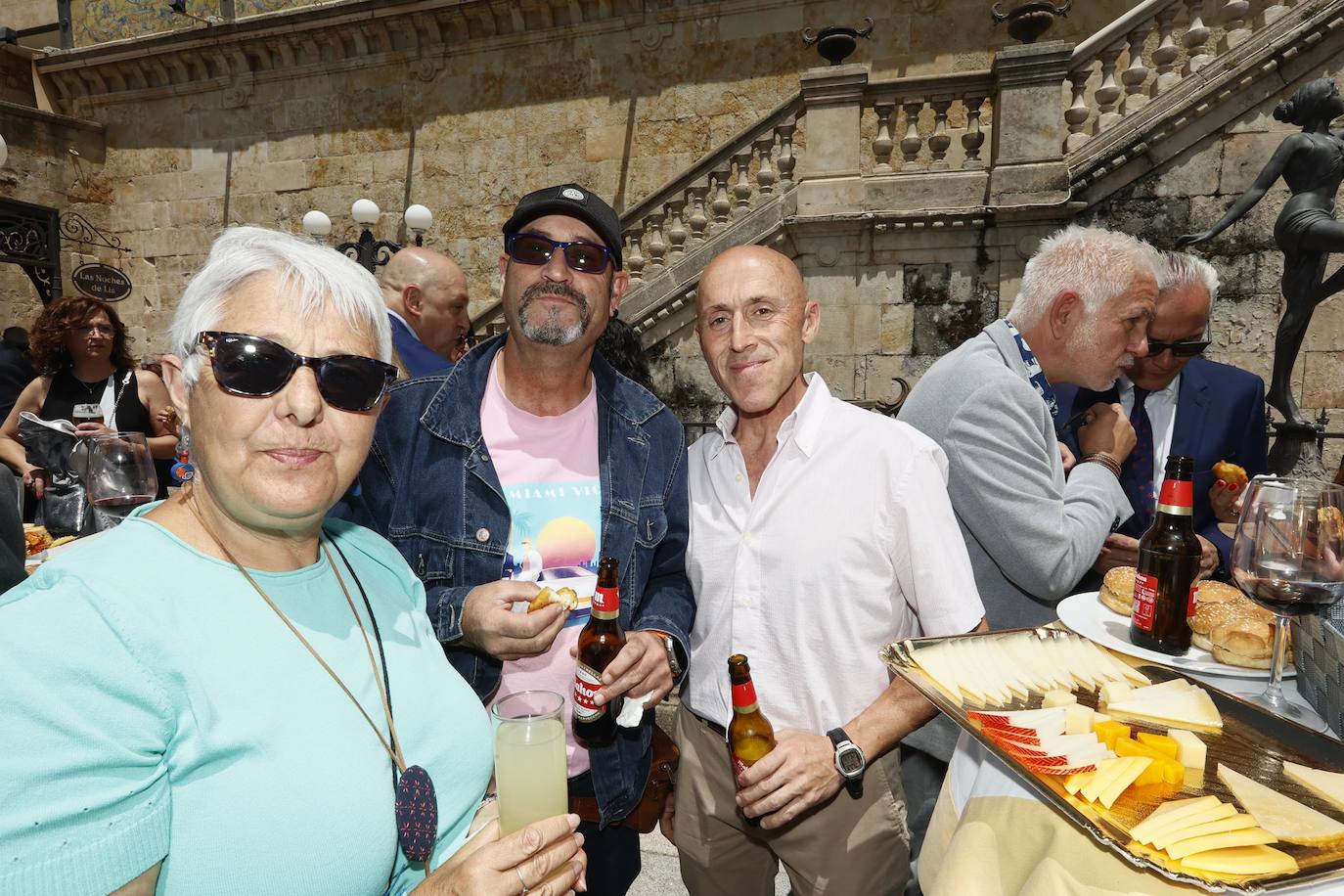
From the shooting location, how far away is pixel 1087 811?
1.14 metres

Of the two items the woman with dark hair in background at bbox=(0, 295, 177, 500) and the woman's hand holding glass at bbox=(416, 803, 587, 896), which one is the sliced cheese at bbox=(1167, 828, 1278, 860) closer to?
the woman's hand holding glass at bbox=(416, 803, 587, 896)

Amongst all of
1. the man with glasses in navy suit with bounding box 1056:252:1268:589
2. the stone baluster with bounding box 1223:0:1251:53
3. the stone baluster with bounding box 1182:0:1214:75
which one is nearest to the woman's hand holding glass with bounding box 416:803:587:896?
the man with glasses in navy suit with bounding box 1056:252:1268:589

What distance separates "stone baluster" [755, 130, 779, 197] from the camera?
352 inches

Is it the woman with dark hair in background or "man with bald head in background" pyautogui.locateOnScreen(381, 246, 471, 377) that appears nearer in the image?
"man with bald head in background" pyautogui.locateOnScreen(381, 246, 471, 377)

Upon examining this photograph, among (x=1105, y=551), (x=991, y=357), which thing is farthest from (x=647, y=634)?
(x=1105, y=551)

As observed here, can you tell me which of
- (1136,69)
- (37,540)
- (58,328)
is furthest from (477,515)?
(1136,69)

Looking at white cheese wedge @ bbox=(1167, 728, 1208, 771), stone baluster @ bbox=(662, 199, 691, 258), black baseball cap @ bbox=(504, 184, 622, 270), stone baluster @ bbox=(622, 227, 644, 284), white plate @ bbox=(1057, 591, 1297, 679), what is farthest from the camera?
stone baluster @ bbox=(622, 227, 644, 284)

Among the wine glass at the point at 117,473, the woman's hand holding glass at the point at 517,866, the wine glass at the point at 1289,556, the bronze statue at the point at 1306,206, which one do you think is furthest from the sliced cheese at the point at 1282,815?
the bronze statue at the point at 1306,206

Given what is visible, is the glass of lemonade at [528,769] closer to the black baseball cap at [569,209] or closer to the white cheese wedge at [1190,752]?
the white cheese wedge at [1190,752]

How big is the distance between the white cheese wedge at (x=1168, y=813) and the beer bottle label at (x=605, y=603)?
126 cm

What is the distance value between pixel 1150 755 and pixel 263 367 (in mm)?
1894

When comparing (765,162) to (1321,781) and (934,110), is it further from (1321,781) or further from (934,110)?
(1321,781)

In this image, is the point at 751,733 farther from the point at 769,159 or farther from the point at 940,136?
the point at 769,159

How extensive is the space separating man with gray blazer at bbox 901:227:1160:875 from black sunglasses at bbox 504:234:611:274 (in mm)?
1345
